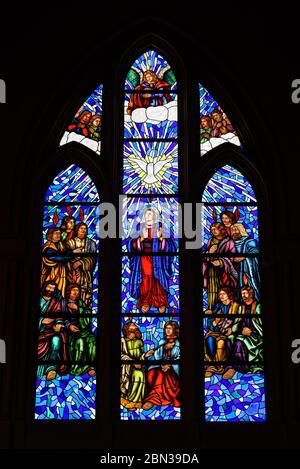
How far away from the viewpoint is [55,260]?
9.70 meters

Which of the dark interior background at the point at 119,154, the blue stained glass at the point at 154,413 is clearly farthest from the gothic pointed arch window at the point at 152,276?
the dark interior background at the point at 119,154

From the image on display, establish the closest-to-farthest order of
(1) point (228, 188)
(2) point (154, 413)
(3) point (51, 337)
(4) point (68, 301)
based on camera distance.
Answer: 1. (2) point (154, 413)
2. (3) point (51, 337)
3. (4) point (68, 301)
4. (1) point (228, 188)

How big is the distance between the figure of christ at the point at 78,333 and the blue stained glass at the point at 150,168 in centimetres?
131

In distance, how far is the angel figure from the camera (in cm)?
1041

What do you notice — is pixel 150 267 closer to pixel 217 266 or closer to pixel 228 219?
pixel 217 266

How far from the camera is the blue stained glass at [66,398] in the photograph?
358 inches

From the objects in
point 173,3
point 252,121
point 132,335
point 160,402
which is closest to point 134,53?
point 173,3

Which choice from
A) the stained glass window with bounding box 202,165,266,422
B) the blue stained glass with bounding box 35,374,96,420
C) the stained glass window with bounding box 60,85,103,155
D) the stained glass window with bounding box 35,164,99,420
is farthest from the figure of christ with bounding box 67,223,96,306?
the stained glass window with bounding box 202,165,266,422

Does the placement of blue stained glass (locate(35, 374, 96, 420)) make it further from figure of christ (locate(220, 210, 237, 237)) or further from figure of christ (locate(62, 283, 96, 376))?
figure of christ (locate(220, 210, 237, 237))

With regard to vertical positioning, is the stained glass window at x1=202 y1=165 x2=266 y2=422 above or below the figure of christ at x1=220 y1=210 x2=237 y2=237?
below

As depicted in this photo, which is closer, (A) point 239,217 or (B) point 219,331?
(B) point 219,331

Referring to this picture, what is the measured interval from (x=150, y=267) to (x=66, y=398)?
159 centimetres

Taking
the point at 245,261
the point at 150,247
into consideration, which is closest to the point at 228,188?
the point at 245,261

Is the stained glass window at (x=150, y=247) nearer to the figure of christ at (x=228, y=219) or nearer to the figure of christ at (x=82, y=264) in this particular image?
the figure of christ at (x=82, y=264)
